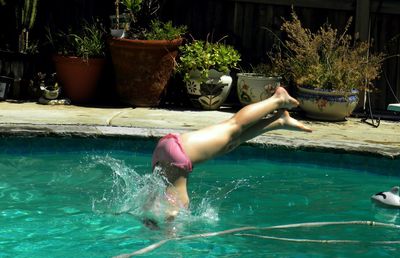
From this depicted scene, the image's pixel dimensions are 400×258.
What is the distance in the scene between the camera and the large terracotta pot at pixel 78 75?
834cm

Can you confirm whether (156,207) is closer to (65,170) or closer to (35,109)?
(65,170)

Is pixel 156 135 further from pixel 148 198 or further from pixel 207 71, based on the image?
pixel 148 198

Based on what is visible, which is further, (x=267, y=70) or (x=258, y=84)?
(x=267, y=70)

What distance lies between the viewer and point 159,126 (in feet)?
23.4

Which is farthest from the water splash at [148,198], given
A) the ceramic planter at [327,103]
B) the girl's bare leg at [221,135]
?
the ceramic planter at [327,103]

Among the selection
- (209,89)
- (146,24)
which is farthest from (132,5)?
(209,89)

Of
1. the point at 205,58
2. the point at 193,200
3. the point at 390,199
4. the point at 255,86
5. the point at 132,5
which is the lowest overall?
the point at 193,200

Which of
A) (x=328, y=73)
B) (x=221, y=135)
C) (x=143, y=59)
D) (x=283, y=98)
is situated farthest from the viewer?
(x=143, y=59)

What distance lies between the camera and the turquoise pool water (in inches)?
171

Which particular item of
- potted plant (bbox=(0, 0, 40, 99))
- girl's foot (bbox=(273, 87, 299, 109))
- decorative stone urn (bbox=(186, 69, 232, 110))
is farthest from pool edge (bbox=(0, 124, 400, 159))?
potted plant (bbox=(0, 0, 40, 99))

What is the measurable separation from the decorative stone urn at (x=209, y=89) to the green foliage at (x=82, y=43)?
3.65ft

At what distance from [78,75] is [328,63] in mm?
2736

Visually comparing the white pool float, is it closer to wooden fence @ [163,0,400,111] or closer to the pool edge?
the pool edge

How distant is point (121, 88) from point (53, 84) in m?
0.77
